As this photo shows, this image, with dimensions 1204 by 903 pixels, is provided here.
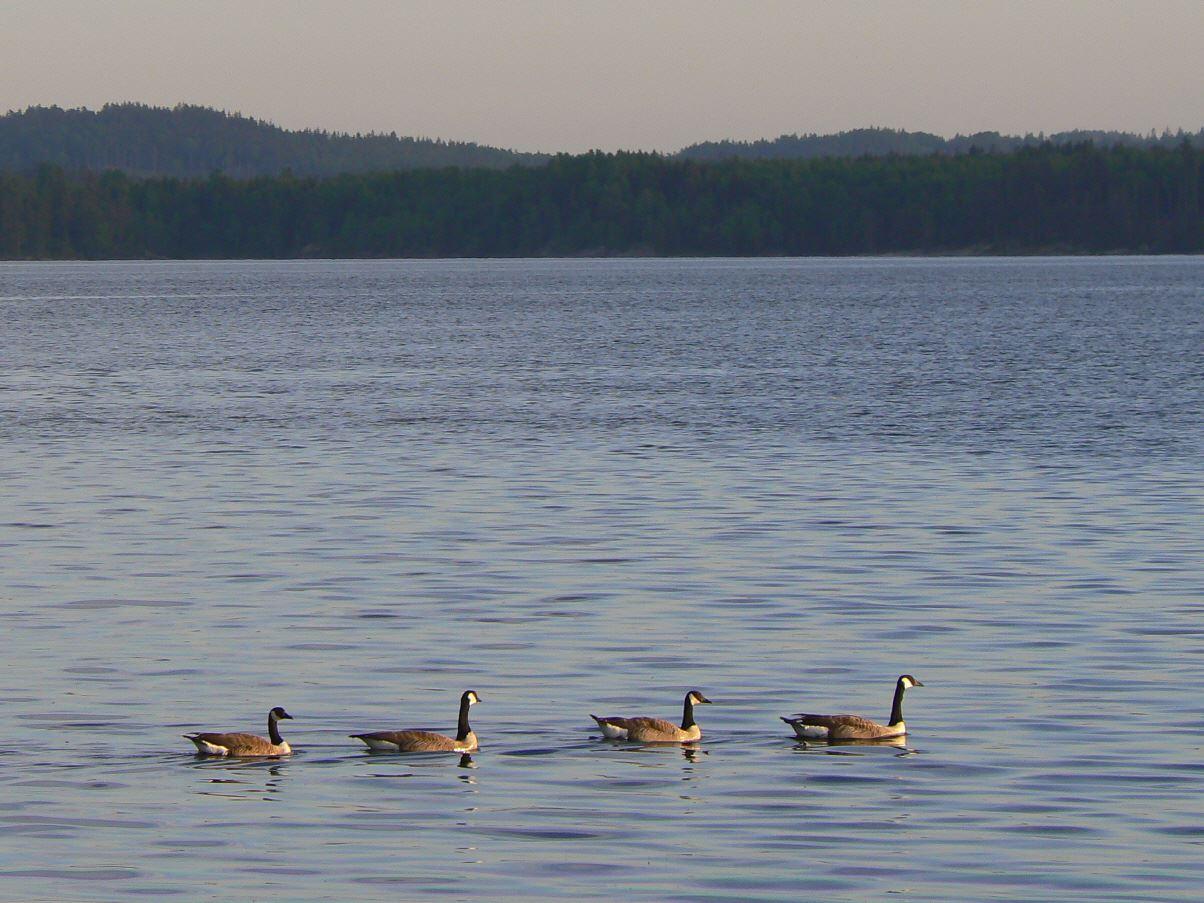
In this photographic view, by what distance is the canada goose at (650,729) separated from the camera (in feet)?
63.9

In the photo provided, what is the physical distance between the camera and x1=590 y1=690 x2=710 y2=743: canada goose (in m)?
19.5

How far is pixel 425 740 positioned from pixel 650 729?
2.02m

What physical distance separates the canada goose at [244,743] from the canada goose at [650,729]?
2.79 m

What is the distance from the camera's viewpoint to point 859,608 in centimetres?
2723

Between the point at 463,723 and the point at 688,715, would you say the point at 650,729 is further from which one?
the point at 463,723

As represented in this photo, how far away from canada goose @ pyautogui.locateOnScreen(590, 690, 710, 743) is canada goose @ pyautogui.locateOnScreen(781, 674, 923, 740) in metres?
0.88

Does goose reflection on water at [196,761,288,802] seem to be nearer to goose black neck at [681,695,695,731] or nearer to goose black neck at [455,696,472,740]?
goose black neck at [455,696,472,740]

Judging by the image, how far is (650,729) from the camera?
19.5 meters

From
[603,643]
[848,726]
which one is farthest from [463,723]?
[603,643]

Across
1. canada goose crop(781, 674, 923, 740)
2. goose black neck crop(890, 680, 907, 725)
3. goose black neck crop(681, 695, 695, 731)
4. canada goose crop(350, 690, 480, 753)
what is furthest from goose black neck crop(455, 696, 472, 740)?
goose black neck crop(890, 680, 907, 725)

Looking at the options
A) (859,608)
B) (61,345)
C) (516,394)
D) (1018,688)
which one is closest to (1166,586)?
(859,608)

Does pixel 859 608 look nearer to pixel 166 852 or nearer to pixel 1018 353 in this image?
pixel 166 852

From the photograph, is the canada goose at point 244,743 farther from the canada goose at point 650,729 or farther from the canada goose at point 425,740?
the canada goose at point 650,729

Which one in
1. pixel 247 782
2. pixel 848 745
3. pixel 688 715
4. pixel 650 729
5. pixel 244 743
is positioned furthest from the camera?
pixel 848 745
